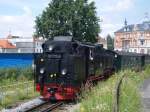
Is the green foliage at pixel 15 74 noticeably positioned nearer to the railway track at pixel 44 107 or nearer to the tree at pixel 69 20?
the railway track at pixel 44 107

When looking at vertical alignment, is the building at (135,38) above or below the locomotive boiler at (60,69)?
above

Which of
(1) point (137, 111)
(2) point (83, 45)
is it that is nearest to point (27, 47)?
(2) point (83, 45)

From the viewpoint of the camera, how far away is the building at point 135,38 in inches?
4769

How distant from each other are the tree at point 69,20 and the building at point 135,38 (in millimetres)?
49221

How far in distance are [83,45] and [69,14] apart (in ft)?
154

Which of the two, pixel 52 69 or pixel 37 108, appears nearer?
pixel 37 108

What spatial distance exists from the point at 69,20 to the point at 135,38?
65782mm

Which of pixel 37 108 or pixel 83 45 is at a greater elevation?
pixel 83 45

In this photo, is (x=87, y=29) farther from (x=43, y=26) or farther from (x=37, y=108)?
(x=37, y=108)

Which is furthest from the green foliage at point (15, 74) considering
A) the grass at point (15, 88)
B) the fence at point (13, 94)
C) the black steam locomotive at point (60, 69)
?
the black steam locomotive at point (60, 69)

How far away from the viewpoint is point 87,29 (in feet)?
225

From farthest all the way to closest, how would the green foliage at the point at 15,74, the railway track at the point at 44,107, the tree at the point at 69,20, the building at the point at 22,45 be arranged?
the building at the point at 22,45 < the tree at the point at 69,20 < the green foliage at the point at 15,74 < the railway track at the point at 44,107

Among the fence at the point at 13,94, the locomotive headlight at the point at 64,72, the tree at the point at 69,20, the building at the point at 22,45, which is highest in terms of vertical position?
the tree at the point at 69,20

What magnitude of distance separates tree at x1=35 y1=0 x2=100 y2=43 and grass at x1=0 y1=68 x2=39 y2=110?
111 feet
